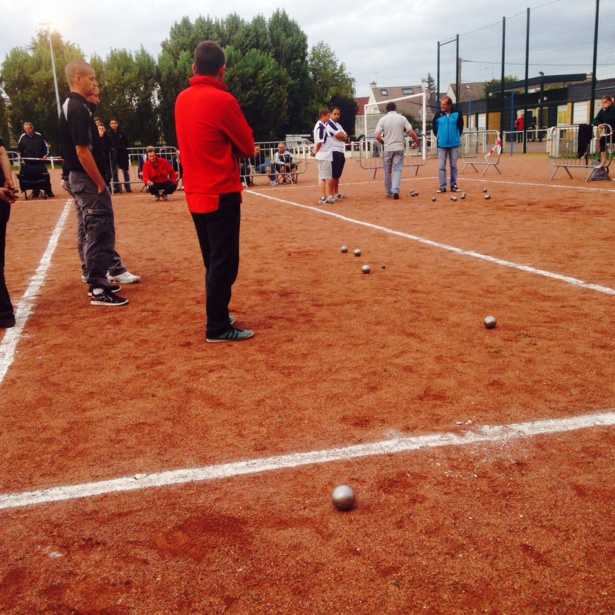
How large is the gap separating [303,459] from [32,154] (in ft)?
59.6

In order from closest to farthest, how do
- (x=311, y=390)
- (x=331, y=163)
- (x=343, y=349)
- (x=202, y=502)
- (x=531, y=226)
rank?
(x=202, y=502), (x=311, y=390), (x=343, y=349), (x=531, y=226), (x=331, y=163)

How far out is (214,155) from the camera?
15.3 ft

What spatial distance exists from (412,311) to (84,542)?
3.66m

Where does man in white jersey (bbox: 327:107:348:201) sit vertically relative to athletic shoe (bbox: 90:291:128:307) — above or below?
above

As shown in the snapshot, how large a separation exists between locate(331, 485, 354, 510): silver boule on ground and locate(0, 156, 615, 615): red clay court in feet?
0.11

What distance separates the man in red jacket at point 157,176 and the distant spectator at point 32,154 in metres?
3.62

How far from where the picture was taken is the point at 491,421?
3.45 m

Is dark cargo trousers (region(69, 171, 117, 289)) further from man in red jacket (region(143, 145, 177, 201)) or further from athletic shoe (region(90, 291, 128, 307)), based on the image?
man in red jacket (region(143, 145, 177, 201))

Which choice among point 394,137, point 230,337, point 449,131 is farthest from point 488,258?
point 449,131

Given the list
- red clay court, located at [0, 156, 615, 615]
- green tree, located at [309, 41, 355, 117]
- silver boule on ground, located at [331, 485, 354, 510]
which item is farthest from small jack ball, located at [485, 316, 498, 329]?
green tree, located at [309, 41, 355, 117]

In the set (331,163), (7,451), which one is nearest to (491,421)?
(7,451)

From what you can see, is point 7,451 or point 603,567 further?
point 7,451

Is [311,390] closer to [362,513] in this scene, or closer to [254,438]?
[254,438]

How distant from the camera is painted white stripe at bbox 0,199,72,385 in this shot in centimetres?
479
